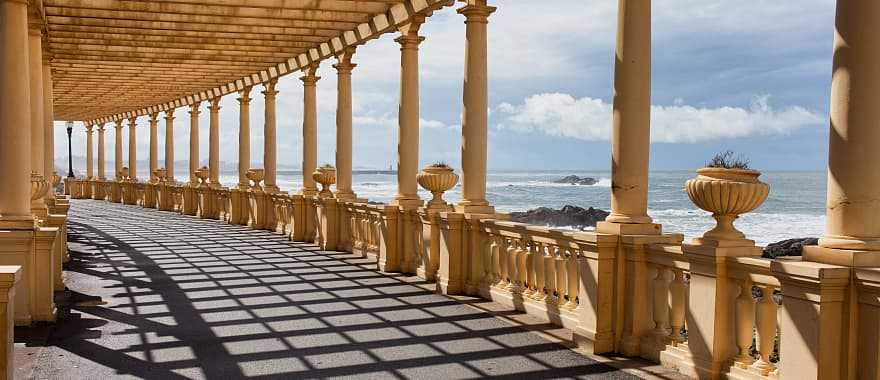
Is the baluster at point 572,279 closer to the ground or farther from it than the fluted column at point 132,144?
closer to the ground

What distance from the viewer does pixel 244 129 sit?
1125 inches

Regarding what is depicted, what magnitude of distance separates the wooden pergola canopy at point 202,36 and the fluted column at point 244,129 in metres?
0.39

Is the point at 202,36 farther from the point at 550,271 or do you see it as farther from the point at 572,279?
the point at 572,279

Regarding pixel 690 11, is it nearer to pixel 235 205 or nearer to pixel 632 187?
pixel 235 205

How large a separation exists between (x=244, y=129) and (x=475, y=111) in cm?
1748

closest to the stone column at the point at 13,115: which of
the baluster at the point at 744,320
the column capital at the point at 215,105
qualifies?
the baluster at the point at 744,320

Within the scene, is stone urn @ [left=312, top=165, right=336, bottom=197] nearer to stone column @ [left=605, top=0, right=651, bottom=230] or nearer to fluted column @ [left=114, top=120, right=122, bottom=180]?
stone column @ [left=605, top=0, right=651, bottom=230]

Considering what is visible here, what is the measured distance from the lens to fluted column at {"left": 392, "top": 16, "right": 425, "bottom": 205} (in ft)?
50.3

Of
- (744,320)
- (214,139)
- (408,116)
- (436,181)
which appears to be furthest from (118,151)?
(744,320)

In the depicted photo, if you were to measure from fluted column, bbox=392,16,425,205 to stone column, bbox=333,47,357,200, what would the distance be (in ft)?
12.2

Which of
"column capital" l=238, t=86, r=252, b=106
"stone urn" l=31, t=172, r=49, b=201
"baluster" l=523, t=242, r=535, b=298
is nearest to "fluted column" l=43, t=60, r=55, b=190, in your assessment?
"stone urn" l=31, t=172, r=49, b=201

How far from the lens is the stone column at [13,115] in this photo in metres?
10.1

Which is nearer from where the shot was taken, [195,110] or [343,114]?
[343,114]

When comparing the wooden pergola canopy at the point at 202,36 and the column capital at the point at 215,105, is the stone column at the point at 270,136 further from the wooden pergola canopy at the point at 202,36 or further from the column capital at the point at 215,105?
the column capital at the point at 215,105
